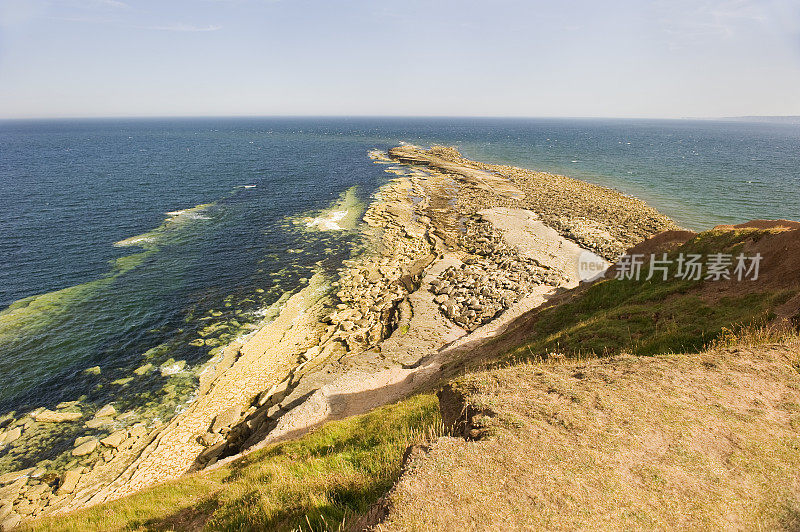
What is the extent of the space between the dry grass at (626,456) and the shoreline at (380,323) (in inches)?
543

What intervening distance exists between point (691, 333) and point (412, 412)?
1375cm

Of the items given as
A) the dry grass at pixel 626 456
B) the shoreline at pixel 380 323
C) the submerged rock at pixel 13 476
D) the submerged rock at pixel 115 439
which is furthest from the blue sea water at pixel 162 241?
the dry grass at pixel 626 456

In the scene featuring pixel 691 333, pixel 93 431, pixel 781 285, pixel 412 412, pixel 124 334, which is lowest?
pixel 93 431

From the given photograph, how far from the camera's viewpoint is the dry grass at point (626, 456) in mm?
7484

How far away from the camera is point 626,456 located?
29.6ft

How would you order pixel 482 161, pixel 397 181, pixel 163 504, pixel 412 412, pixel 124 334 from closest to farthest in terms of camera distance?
pixel 163 504 < pixel 412 412 < pixel 124 334 < pixel 397 181 < pixel 482 161

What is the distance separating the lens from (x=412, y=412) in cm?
1683

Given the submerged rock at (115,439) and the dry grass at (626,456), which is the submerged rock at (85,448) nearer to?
the submerged rock at (115,439)

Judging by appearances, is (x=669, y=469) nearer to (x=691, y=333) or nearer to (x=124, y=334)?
(x=691, y=333)

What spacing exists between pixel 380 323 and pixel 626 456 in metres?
26.5

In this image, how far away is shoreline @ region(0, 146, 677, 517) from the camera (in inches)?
869

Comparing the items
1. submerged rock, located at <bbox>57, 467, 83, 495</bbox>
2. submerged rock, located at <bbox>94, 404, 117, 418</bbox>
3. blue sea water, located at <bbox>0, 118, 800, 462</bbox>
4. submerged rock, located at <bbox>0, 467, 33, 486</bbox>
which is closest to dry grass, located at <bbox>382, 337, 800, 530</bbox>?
submerged rock, located at <bbox>57, 467, 83, 495</bbox>

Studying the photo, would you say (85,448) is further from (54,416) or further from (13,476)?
(54,416)

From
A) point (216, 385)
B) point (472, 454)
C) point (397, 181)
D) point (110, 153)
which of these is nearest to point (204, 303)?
point (216, 385)
